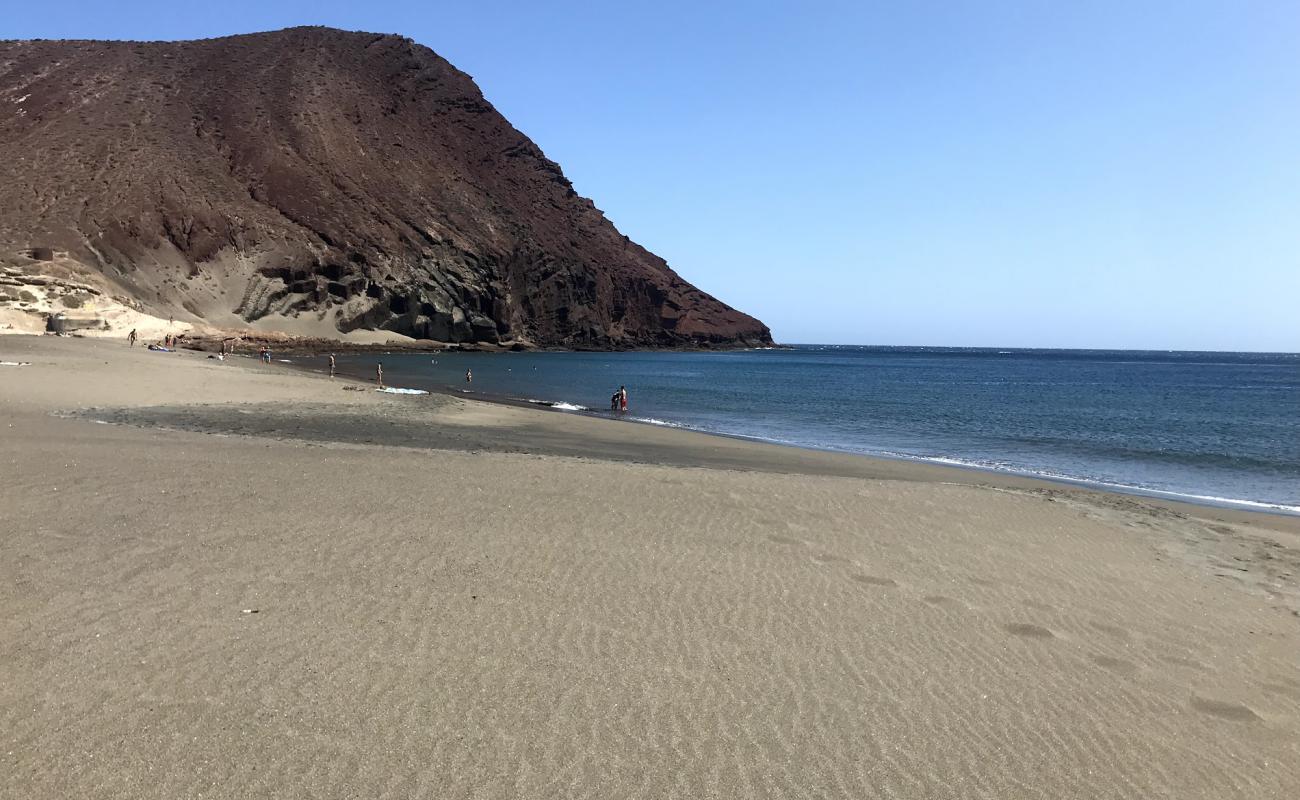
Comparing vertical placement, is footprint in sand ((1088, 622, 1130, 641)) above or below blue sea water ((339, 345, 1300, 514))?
above

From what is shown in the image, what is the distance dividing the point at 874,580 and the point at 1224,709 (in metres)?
2.80

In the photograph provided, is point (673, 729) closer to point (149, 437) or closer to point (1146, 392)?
point (149, 437)

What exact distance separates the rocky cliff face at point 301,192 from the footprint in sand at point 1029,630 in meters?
70.8

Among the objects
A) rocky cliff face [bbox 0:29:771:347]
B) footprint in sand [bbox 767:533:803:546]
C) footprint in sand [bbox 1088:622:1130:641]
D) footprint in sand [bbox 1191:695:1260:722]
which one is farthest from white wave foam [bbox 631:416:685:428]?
rocky cliff face [bbox 0:29:771:347]

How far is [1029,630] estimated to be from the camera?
20.8 feet

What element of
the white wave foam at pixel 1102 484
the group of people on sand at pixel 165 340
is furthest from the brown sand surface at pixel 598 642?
the group of people on sand at pixel 165 340

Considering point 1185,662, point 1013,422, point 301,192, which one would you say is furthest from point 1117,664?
point 301,192

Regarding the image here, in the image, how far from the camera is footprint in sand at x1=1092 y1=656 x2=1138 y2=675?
18.7 ft

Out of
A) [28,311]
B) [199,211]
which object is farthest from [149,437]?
[199,211]

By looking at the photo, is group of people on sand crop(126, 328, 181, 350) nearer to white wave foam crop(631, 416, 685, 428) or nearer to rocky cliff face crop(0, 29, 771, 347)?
rocky cliff face crop(0, 29, 771, 347)

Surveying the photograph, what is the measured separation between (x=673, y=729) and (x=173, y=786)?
2405 millimetres

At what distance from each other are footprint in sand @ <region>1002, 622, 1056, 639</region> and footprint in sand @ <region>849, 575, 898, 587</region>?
112cm

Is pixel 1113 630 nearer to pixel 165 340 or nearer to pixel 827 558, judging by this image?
pixel 827 558

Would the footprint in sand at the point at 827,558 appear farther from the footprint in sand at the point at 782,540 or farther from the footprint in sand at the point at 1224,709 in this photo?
the footprint in sand at the point at 1224,709
